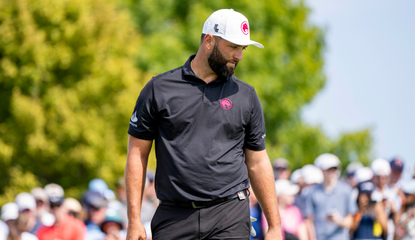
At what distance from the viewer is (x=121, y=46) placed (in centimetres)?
2286

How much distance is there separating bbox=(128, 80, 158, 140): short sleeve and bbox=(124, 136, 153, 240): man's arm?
0.20 feet

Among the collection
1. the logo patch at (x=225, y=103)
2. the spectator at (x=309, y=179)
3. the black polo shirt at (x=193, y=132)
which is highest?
the logo patch at (x=225, y=103)

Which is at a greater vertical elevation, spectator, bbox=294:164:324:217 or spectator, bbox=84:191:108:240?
spectator, bbox=294:164:324:217

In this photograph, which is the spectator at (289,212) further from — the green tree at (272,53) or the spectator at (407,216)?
the green tree at (272,53)

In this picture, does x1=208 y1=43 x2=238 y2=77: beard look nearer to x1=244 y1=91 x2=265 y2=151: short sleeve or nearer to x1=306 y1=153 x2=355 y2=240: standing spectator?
x1=244 y1=91 x2=265 y2=151: short sleeve

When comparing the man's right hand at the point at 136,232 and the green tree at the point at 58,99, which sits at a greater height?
the man's right hand at the point at 136,232

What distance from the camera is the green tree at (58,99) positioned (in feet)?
64.5

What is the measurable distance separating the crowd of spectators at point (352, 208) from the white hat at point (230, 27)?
4.26 meters

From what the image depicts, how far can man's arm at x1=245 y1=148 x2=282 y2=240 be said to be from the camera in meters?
4.02

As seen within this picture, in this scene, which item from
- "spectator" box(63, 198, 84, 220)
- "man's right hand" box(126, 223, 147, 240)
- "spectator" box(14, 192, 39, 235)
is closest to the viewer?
"man's right hand" box(126, 223, 147, 240)

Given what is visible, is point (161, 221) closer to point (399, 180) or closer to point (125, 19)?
point (399, 180)

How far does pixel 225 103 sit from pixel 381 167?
5.34 metres

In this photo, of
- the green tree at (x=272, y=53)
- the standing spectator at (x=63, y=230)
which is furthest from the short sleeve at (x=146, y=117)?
the green tree at (x=272, y=53)

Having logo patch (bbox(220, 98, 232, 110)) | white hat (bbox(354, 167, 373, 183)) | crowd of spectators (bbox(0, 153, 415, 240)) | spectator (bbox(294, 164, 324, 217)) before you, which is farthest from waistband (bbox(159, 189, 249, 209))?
spectator (bbox(294, 164, 324, 217))
